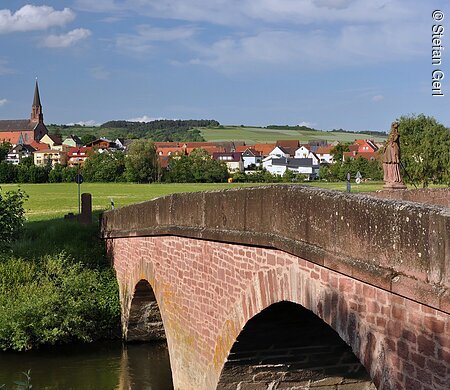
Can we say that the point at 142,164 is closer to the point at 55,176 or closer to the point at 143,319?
the point at 55,176

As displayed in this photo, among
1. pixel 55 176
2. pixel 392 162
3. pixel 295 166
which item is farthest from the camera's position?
pixel 295 166

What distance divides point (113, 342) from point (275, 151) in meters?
120

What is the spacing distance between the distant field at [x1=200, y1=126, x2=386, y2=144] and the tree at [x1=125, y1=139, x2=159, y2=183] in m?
88.5

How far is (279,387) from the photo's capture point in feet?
30.5

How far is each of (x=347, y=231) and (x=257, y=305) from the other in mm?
2431

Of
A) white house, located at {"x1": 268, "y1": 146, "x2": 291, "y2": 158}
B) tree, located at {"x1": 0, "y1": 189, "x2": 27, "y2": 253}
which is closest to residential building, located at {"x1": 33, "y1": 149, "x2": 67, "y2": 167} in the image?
white house, located at {"x1": 268, "y1": 146, "x2": 291, "y2": 158}

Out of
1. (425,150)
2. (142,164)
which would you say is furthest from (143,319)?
(142,164)

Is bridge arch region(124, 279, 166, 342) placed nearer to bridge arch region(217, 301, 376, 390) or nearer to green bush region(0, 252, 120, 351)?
green bush region(0, 252, 120, 351)

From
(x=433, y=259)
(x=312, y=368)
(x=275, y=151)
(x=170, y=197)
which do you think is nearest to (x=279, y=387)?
(x=312, y=368)

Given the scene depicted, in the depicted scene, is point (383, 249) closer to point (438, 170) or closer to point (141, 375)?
point (141, 375)

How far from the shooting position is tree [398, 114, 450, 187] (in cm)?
4084

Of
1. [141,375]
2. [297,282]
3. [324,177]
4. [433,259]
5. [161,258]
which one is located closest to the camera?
[433,259]

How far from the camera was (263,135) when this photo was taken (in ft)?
592

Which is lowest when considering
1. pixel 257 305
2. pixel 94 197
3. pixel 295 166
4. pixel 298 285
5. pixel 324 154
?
pixel 94 197
